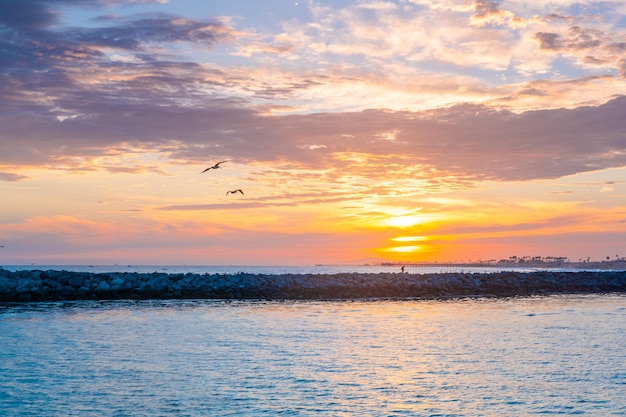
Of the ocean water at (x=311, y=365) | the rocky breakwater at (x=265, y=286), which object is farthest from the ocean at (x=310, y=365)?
the rocky breakwater at (x=265, y=286)

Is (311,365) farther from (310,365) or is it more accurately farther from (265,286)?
(265,286)

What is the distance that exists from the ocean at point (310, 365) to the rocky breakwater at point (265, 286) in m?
13.6

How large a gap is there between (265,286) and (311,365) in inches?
1461

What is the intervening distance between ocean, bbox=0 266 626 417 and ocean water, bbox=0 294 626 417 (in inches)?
1.9

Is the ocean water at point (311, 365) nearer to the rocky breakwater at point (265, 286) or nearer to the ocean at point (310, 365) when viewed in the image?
the ocean at point (310, 365)

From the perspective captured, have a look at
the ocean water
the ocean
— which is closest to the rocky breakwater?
A: the ocean

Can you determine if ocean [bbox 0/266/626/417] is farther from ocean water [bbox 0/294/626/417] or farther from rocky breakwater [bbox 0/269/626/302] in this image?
rocky breakwater [bbox 0/269/626/302]

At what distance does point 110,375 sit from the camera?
18094 mm

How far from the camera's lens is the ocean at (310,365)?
1477 centimetres

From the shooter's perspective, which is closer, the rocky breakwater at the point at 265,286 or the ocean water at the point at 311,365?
the ocean water at the point at 311,365

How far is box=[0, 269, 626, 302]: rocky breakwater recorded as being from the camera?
160 feet

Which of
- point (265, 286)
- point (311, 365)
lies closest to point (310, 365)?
point (311, 365)

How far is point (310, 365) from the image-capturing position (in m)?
19.6

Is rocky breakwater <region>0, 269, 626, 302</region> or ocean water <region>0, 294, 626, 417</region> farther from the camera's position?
rocky breakwater <region>0, 269, 626, 302</region>
